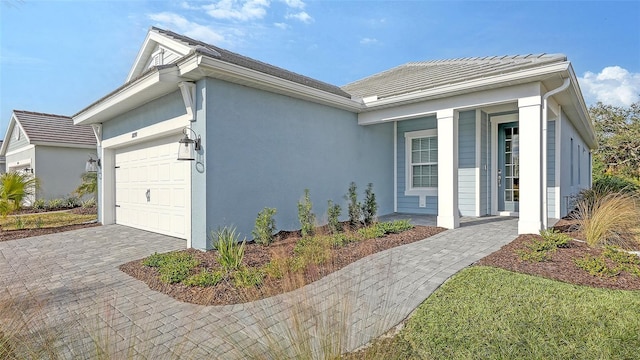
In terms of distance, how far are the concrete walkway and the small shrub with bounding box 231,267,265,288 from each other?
0.38m

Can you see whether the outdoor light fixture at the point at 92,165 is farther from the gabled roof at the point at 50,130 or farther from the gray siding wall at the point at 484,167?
the gray siding wall at the point at 484,167

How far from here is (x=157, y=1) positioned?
6746mm

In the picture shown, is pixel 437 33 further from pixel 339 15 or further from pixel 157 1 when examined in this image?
pixel 157 1

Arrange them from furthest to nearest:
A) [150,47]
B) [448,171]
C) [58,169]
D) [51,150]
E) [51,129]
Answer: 1. [51,129]
2. [58,169]
3. [51,150]
4. [150,47]
5. [448,171]

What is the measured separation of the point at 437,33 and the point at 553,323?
34.2ft

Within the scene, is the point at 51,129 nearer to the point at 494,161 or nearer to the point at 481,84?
the point at 481,84

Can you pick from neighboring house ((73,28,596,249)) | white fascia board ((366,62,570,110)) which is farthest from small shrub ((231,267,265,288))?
white fascia board ((366,62,570,110))

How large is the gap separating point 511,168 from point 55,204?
18212 mm

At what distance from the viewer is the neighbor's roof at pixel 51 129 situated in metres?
15.4

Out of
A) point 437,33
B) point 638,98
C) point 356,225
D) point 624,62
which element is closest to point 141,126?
point 356,225

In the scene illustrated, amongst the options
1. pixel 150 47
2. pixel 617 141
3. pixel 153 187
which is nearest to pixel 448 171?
pixel 153 187

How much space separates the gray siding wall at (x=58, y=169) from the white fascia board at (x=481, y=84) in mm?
16343

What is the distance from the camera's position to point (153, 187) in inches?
301

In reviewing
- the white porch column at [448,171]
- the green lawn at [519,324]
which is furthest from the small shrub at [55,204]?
the green lawn at [519,324]
